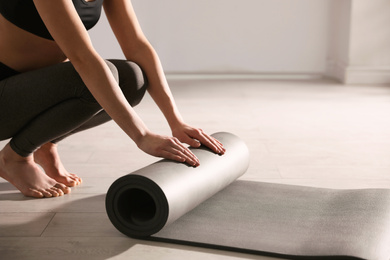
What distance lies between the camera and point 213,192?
6.00 feet

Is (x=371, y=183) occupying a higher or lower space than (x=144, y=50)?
lower

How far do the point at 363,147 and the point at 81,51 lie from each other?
1557mm

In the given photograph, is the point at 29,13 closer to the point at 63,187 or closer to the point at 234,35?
the point at 63,187

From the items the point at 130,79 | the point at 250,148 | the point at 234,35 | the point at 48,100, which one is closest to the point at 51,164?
the point at 48,100

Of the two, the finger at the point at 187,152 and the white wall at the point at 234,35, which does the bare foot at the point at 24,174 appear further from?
the white wall at the point at 234,35

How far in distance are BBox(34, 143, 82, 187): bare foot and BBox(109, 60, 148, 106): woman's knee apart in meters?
0.38

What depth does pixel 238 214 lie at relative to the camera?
1761 mm

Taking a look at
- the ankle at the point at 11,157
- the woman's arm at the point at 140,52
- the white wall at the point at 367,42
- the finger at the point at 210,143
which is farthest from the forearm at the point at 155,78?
the white wall at the point at 367,42

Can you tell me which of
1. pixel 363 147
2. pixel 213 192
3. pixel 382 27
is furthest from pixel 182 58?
pixel 213 192

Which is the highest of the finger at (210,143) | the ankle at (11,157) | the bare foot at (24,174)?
the finger at (210,143)

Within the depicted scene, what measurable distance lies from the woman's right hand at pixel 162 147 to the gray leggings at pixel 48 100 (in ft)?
0.87

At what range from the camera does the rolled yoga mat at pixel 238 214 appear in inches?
59.9

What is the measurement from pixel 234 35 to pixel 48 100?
11.4 feet

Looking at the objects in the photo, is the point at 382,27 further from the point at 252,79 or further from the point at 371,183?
the point at 371,183
